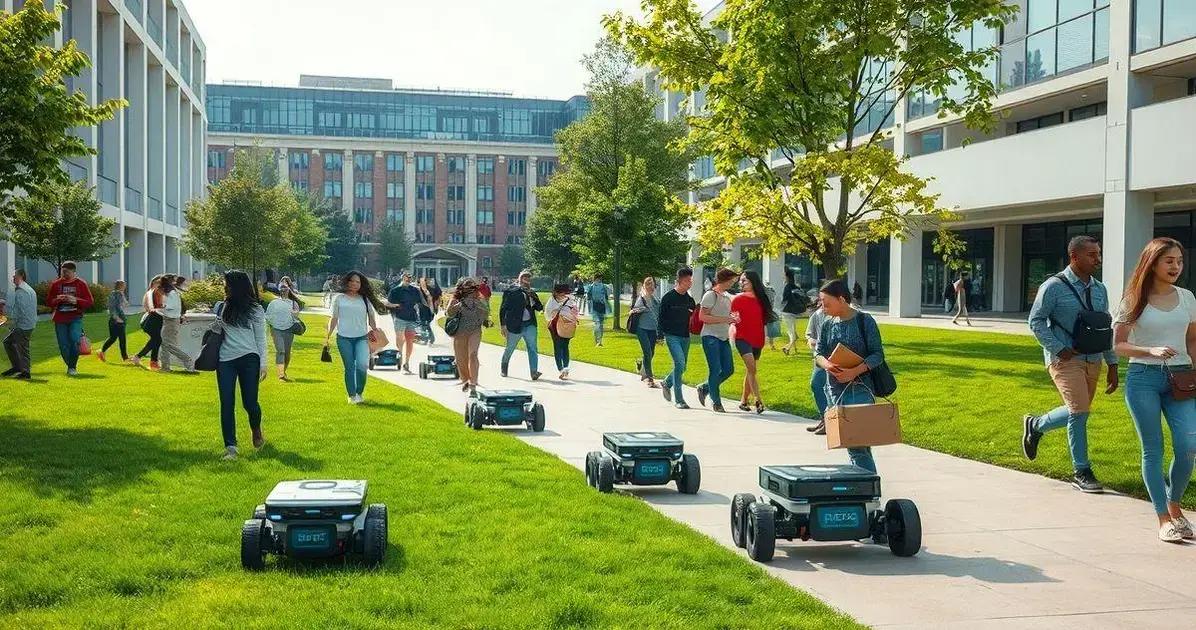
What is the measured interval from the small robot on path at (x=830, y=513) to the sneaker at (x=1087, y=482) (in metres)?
2.92

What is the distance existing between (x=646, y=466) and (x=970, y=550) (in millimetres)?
2585

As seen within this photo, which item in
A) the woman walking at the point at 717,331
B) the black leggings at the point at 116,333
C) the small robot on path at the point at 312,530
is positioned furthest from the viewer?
the black leggings at the point at 116,333

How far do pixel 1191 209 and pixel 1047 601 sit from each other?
30454 mm

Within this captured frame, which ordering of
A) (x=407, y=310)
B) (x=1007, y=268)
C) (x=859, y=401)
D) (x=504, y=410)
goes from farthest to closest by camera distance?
1. (x=1007, y=268)
2. (x=407, y=310)
3. (x=504, y=410)
4. (x=859, y=401)

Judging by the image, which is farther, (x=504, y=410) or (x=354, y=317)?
(x=354, y=317)

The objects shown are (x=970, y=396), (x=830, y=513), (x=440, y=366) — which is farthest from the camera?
(x=440, y=366)

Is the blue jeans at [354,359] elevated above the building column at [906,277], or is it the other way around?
the building column at [906,277]

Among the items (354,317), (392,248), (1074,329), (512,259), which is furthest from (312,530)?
(512,259)

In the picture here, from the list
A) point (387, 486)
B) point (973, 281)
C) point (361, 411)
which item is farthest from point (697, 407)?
point (973, 281)

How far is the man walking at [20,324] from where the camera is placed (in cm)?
1620

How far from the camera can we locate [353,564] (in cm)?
617

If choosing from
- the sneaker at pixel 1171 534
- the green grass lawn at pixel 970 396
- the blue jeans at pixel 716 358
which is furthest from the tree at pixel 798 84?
the sneaker at pixel 1171 534

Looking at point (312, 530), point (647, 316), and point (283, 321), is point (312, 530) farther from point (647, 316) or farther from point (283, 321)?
point (283, 321)

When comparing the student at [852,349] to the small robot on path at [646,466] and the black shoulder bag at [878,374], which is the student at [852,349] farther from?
the small robot on path at [646,466]
